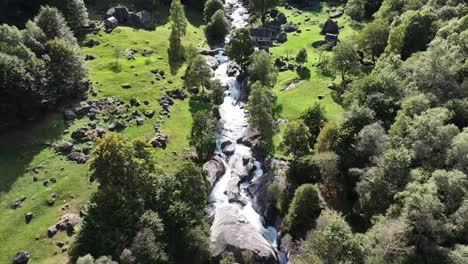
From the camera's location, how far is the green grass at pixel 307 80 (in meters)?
105

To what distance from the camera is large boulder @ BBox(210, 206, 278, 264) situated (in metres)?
67.9

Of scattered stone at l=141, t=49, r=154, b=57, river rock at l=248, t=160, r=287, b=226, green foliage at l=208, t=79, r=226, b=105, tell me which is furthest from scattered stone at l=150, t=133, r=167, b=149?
scattered stone at l=141, t=49, r=154, b=57

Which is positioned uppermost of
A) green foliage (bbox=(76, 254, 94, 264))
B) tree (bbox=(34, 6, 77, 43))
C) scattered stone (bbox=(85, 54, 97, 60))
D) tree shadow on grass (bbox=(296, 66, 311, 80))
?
tree (bbox=(34, 6, 77, 43))

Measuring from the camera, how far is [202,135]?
88.8m

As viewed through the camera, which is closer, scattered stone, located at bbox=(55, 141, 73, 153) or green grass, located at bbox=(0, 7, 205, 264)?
green grass, located at bbox=(0, 7, 205, 264)

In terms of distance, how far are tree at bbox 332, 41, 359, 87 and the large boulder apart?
57408mm

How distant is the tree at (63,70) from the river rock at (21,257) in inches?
1633

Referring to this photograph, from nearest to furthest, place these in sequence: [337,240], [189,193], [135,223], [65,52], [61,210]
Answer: [337,240]
[135,223]
[189,193]
[61,210]
[65,52]

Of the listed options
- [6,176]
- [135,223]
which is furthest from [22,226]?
[135,223]

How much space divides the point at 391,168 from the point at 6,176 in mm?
73515

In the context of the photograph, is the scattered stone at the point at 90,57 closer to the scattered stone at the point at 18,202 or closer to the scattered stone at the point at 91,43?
the scattered stone at the point at 91,43

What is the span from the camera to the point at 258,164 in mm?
92125

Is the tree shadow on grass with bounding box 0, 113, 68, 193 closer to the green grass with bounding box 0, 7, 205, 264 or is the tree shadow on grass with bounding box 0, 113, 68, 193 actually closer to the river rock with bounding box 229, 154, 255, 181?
the green grass with bounding box 0, 7, 205, 264

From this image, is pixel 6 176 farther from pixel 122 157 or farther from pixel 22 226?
pixel 122 157
